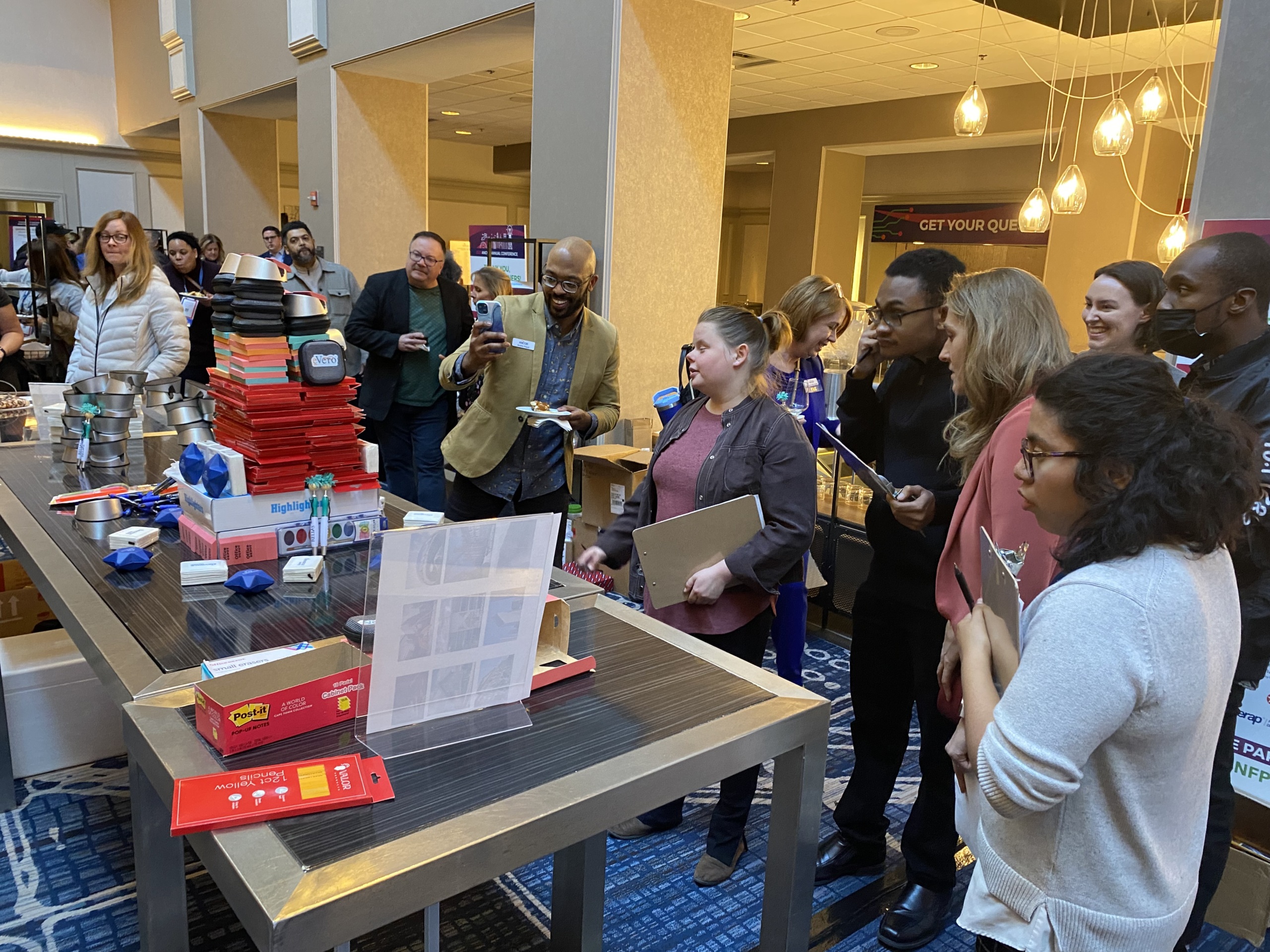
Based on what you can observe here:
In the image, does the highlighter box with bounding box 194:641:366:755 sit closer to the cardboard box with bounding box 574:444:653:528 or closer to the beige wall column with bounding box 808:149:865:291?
the cardboard box with bounding box 574:444:653:528

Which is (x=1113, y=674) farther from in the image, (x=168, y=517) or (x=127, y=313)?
(x=127, y=313)

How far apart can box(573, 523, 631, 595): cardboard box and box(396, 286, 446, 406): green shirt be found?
97cm

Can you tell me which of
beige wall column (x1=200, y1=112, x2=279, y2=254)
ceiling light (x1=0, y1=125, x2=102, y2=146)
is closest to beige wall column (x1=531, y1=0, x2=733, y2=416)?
beige wall column (x1=200, y1=112, x2=279, y2=254)

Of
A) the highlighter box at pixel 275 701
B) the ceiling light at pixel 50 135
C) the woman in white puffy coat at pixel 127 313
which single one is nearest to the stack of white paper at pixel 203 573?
the highlighter box at pixel 275 701

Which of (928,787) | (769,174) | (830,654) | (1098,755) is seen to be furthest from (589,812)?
(769,174)

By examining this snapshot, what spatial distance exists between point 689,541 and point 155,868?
3.94 feet

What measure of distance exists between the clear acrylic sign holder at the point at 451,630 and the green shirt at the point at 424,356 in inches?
129

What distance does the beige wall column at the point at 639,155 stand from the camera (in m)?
4.40

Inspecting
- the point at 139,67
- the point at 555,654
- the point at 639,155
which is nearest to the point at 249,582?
the point at 555,654

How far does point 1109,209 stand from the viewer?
7617 millimetres

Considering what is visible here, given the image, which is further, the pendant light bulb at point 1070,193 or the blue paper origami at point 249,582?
the pendant light bulb at point 1070,193

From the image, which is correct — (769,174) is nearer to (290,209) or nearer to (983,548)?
(290,209)

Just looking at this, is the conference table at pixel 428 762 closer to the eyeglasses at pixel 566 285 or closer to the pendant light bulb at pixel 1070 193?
the eyeglasses at pixel 566 285

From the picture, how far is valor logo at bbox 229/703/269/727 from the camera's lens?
3.76 ft
